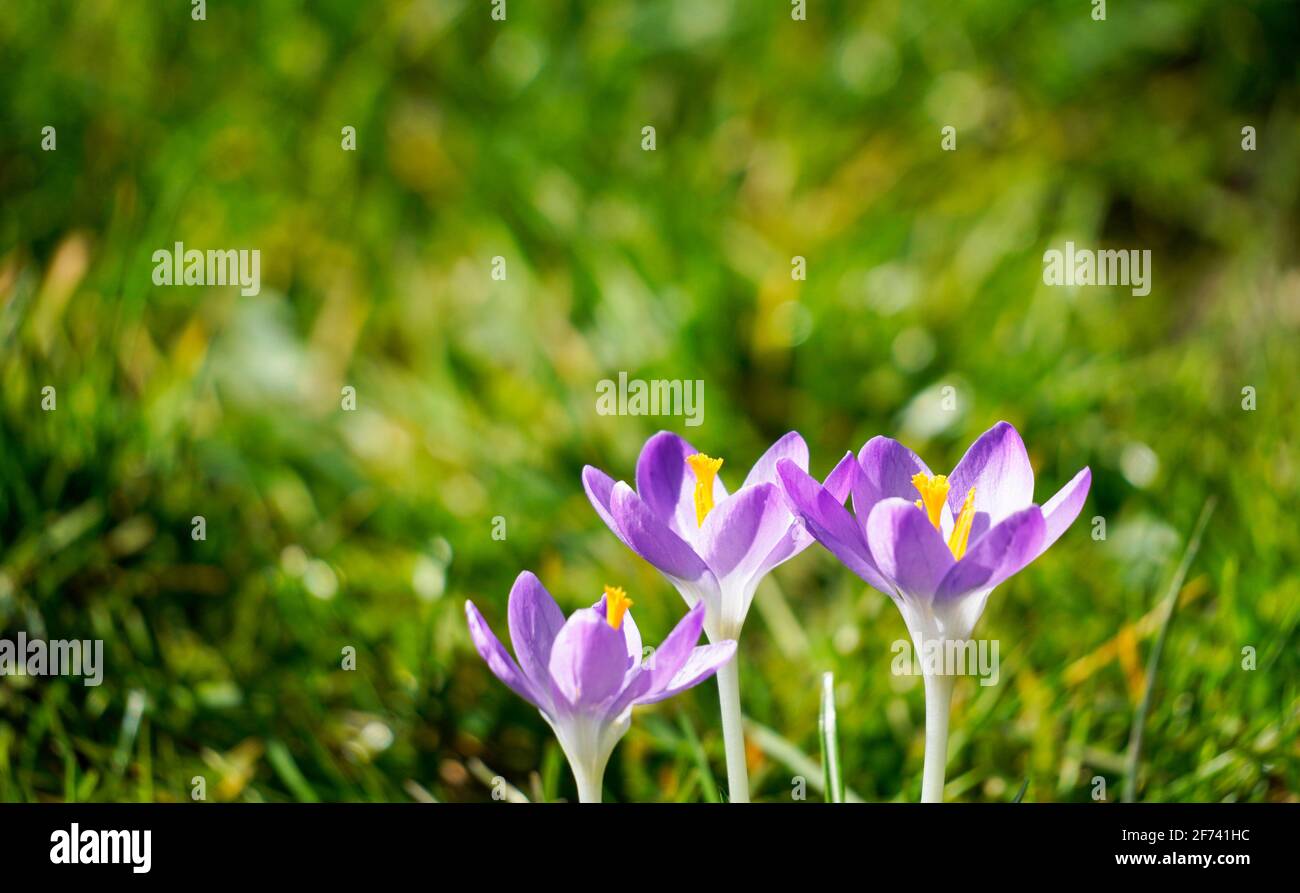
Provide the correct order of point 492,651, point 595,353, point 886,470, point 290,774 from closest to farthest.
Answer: point 492,651 → point 886,470 → point 290,774 → point 595,353

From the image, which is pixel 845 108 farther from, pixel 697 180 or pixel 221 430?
pixel 221 430

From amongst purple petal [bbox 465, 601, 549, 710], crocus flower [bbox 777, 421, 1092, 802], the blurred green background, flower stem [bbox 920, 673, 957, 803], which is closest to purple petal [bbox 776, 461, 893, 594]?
crocus flower [bbox 777, 421, 1092, 802]

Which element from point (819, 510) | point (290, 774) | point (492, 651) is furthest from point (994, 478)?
point (290, 774)

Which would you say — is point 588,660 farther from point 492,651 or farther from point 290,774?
point 290,774

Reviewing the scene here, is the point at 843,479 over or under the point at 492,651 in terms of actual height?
over

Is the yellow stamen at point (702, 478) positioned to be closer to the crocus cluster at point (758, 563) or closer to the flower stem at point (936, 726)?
the crocus cluster at point (758, 563)

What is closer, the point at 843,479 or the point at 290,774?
the point at 843,479
